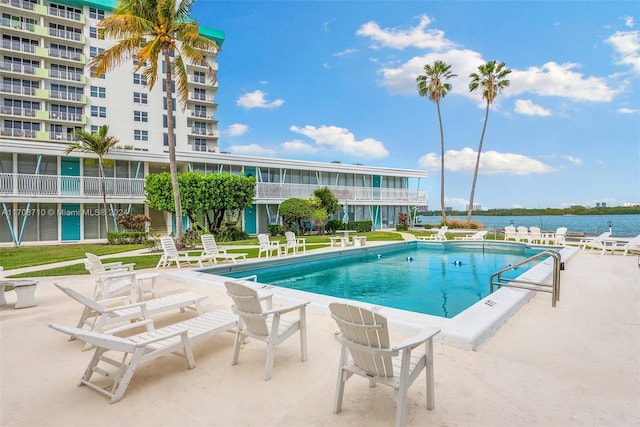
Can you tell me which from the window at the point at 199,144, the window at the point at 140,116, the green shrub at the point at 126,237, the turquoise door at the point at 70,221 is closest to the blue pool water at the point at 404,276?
the green shrub at the point at 126,237

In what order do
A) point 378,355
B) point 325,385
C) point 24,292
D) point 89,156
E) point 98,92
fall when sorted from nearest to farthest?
point 378,355
point 325,385
point 24,292
point 89,156
point 98,92

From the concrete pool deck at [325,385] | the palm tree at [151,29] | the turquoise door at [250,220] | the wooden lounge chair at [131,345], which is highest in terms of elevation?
the palm tree at [151,29]

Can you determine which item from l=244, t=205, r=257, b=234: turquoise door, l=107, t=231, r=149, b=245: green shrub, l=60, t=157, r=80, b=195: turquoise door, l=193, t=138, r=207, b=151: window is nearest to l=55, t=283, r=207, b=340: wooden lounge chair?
l=107, t=231, r=149, b=245: green shrub

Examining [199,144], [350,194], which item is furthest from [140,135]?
[350,194]

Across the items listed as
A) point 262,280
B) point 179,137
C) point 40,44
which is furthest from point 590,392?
point 40,44

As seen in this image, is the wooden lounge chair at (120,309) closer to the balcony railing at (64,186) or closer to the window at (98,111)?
the balcony railing at (64,186)

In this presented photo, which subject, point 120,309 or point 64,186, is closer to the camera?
point 120,309

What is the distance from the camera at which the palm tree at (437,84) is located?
30141 mm

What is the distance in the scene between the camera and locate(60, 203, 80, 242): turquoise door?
2008 cm

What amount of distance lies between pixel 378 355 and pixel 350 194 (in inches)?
971

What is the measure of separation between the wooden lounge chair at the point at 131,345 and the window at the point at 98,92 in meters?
38.5

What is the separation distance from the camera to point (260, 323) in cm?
375

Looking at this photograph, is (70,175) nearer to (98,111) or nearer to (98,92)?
(98,111)

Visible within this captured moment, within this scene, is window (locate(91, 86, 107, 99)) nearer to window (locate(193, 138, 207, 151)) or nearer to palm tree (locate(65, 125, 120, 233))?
window (locate(193, 138, 207, 151))
